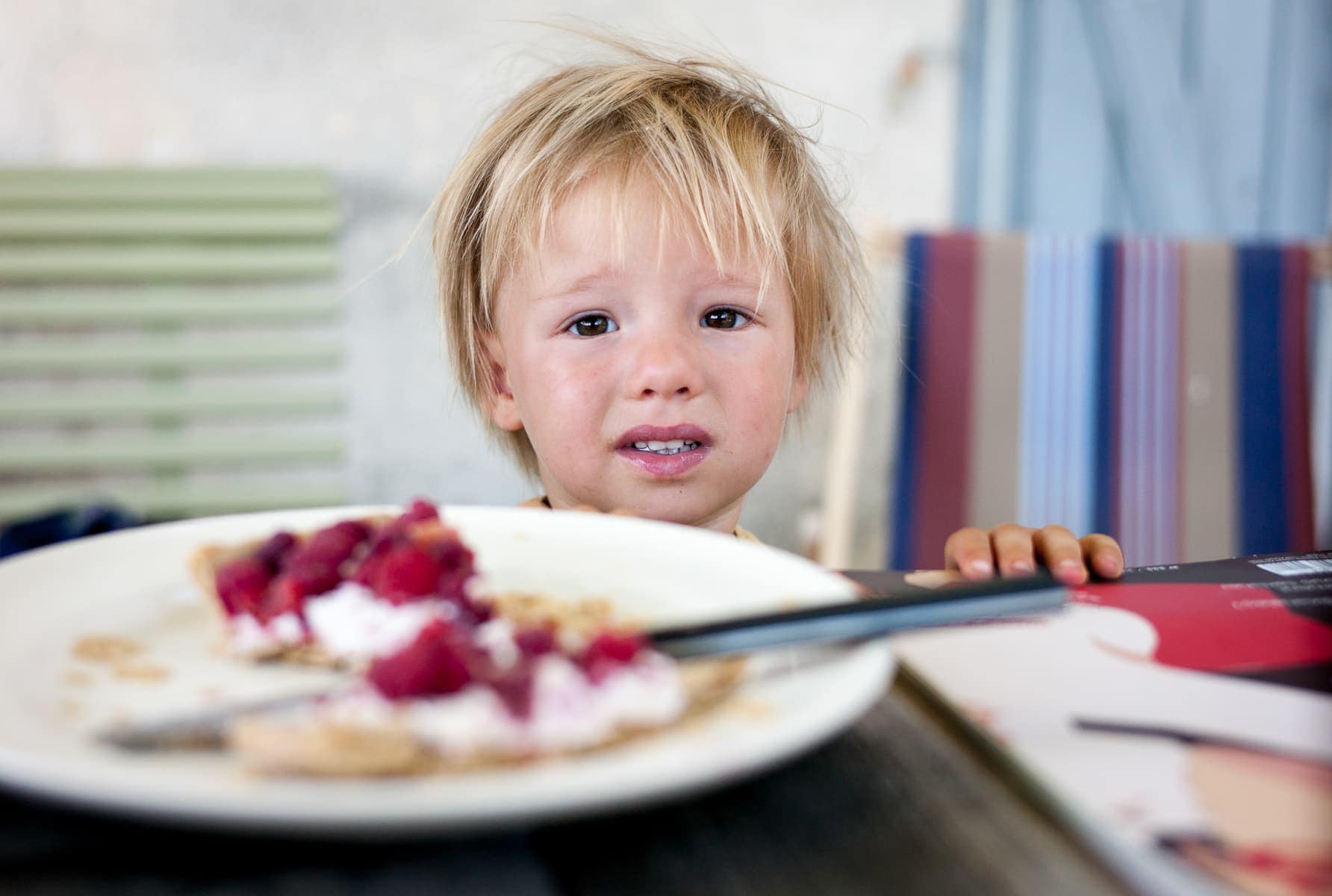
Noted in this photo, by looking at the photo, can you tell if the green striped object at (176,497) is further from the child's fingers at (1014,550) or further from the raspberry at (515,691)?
the raspberry at (515,691)

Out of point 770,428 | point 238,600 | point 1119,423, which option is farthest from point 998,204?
point 238,600

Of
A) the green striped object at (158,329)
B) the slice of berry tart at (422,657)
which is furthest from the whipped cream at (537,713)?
the green striped object at (158,329)

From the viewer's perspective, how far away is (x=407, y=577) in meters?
0.40

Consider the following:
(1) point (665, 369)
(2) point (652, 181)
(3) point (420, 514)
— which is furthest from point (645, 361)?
(3) point (420, 514)

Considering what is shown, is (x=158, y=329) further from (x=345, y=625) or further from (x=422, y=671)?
(x=422, y=671)

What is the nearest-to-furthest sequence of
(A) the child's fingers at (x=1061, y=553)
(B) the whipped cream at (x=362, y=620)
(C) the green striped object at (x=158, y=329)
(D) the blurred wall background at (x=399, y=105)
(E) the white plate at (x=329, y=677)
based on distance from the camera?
1. (E) the white plate at (x=329, y=677)
2. (B) the whipped cream at (x=362, y=620)
3. (A) the child's fingers at (x=1061, y=553)
4. (C) the green striped object at (x=158, y=329)
5. (D) the blurred wall background at (x=399, y=105)

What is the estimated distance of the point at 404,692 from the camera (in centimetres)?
30

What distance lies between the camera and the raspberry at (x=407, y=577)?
40 centimetres

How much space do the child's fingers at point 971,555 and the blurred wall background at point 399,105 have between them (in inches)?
54.3

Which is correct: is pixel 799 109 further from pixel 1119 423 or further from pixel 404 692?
pixel 404 692

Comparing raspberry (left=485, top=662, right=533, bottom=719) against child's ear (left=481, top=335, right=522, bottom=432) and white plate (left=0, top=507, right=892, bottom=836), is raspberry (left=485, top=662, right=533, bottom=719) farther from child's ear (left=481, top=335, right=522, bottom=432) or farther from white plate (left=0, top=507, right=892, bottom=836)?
child's ear (left=481, top=335, right=522, bottom=432)

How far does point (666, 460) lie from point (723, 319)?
0.43 feet

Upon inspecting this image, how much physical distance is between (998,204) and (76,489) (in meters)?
2.06

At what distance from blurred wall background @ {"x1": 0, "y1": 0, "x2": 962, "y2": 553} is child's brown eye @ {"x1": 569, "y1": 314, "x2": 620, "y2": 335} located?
3.98ft
